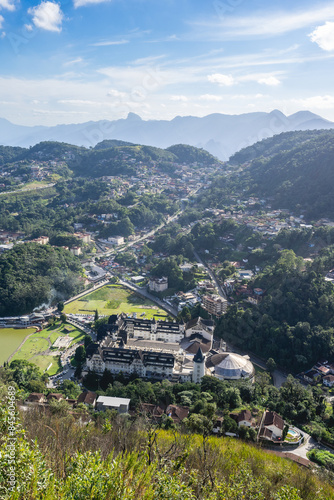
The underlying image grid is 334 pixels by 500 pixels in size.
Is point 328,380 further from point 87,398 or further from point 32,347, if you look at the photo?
point 32,347

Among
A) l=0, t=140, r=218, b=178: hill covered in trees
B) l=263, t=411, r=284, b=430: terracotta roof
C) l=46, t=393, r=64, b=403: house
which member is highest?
l=0, t=140, r=218, b=178: hill covered in trees

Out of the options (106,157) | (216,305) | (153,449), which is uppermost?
(106,157)

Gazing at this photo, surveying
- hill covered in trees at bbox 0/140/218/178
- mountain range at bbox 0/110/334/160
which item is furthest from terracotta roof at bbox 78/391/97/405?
mountain range at bbox 0/110/334/160

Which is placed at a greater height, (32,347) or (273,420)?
(273,420)

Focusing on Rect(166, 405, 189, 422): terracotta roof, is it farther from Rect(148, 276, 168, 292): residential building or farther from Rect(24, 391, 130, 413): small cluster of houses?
Rect(148, 276, 168, 292): residential building

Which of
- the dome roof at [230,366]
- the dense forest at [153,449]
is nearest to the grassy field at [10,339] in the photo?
the dense forest at [153,449]

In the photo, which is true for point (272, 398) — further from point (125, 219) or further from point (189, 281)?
point (125, 219)

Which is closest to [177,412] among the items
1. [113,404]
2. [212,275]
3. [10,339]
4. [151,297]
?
[113,404]
